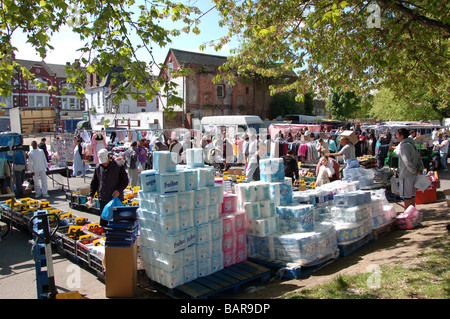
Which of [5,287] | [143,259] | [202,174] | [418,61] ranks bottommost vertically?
[5,287]

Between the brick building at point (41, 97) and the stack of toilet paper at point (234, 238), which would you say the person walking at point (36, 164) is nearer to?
the stack of toilet paper at point (234, 238)

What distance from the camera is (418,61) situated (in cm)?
920

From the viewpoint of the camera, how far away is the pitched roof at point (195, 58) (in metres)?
39.3

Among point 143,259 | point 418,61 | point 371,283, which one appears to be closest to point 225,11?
point 418,61

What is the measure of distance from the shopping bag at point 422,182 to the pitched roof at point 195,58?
3337cm

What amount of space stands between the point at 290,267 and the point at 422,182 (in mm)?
4083

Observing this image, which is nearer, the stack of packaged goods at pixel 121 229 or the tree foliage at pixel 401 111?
the stack of packaged goods at pixel 121 229

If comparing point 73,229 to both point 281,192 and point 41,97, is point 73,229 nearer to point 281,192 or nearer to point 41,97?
point 281,192

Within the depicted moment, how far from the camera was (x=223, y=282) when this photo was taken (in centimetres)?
548

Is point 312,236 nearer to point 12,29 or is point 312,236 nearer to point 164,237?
point 164,237

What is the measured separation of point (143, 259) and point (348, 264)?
3560 millimetres

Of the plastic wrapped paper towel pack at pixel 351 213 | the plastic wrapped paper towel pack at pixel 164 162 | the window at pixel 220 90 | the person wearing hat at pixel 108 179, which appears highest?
the window at pixel 220 90

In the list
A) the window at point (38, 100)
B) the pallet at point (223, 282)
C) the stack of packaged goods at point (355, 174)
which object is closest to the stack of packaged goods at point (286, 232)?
the pallet at point (223, 282)
